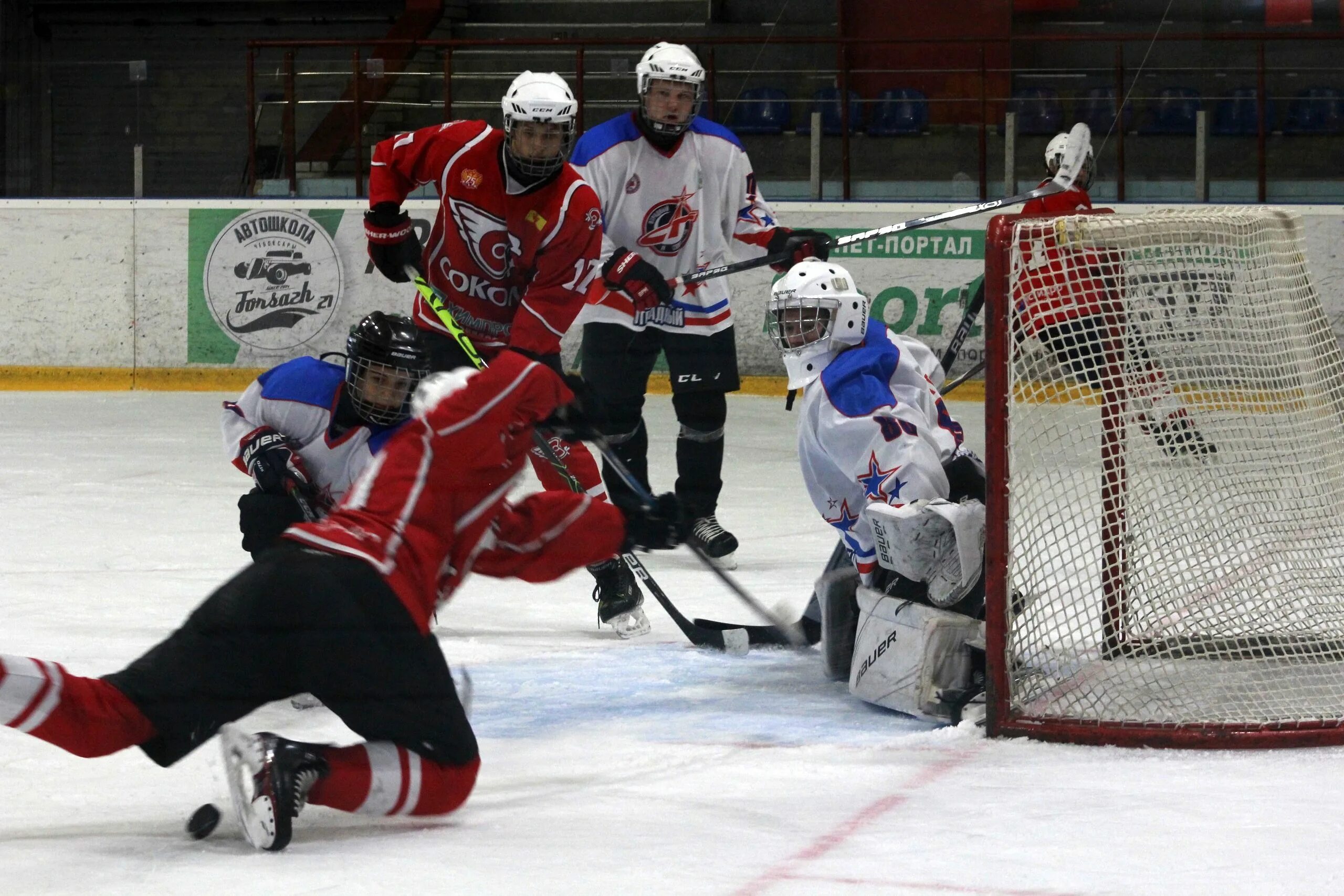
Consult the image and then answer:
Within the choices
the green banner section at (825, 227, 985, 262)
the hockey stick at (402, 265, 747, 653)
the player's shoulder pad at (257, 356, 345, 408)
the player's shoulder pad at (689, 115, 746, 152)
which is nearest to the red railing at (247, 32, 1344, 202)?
the green banner section at (825, 227, 985, 262)

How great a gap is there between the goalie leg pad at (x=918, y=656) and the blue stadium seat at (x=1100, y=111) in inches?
196

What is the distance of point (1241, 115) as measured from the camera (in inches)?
275

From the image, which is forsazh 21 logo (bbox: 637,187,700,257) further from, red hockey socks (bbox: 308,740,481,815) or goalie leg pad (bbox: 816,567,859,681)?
red hockey socks (bbox: 308,740,481,815)

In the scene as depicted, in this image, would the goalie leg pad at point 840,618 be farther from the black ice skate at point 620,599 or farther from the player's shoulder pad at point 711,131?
the player's shoulder pad at point 711,131

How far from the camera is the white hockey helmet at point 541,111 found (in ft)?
10.4

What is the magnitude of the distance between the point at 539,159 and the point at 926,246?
12.5ft

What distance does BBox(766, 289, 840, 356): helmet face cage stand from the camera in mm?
2713

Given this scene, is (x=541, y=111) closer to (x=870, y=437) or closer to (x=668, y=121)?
(x=668, y=121)

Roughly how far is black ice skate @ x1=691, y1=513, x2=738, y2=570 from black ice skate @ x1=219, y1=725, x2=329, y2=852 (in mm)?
2001

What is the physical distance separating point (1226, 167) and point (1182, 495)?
4705 mm

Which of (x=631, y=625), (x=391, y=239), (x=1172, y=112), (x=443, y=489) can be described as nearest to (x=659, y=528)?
(x=443, y=489)

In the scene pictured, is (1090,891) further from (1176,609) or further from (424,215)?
(424,215)

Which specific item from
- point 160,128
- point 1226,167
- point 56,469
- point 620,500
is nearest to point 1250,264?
point 620,500

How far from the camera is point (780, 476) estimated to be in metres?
Result: 5.13
